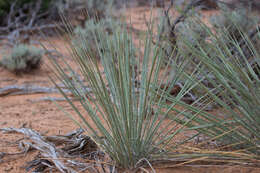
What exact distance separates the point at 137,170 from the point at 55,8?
26.1 ft

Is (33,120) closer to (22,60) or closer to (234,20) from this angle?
(234,20)

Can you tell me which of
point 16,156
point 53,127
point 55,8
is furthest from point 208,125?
point 55,8

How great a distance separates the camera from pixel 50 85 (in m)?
4.30

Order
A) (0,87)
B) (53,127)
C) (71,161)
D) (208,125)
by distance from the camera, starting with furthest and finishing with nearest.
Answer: (0,87), (53,127), (71,161), (208,125)

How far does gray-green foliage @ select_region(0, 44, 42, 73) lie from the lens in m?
4.86

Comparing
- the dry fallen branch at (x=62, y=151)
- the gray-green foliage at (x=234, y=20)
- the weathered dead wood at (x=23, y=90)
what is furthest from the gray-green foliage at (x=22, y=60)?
the gray-green foliage at (x=234, y=20)

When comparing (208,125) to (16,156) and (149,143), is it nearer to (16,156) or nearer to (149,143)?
(149,143)

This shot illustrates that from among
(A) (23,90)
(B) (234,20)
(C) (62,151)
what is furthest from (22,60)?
(B) (234,20)

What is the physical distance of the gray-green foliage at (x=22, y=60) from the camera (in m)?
4.86

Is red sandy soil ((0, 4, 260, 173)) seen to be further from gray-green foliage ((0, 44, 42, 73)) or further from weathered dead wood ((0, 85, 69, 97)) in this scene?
gray-green foliage ((0, 44, 42, 73))

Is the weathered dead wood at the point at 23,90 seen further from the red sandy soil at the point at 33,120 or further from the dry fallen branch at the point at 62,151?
the dry fallen branch at the point at 62,151

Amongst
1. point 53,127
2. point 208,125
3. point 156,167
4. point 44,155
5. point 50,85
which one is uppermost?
point 208,125

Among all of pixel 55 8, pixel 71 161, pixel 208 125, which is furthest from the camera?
pixel 55 8

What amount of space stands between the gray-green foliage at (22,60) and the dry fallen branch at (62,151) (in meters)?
2.84
